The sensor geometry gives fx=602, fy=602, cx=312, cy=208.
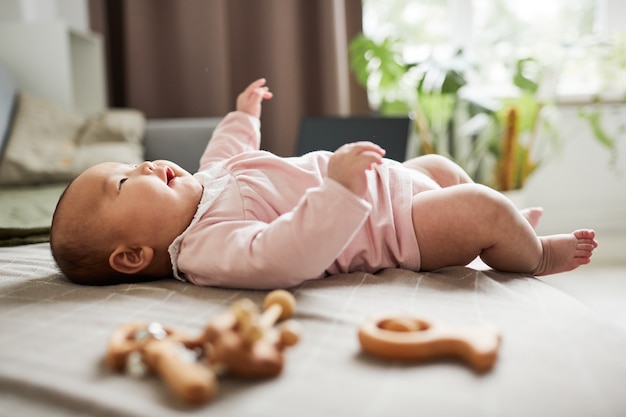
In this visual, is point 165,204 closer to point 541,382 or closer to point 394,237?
point 394,237

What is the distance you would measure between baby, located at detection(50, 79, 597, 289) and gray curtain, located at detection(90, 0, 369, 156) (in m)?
1.75

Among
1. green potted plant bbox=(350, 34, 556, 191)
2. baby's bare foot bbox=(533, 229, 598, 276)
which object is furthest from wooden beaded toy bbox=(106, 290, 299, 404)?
green potted plant bbox=(350, 34, 556, 191)

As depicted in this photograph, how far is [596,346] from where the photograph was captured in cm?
64

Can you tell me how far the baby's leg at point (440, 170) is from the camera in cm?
123

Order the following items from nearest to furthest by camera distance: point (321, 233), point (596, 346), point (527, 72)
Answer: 1. point (596, 346)
2. point (321, 233)
3. point (527, 72)

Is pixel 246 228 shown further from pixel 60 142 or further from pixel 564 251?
pixel 60 142

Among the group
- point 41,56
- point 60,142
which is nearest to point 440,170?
point 60,142

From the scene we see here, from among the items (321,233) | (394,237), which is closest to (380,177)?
(394,237)

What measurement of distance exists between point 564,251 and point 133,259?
2.37ft

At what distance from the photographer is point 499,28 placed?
3.29 metres

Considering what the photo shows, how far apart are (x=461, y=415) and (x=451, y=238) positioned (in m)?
0.50

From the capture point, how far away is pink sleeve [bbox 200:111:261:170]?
1.36m

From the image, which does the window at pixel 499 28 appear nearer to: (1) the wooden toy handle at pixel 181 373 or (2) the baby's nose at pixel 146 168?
(2) the baby's nose at pixel 146 168

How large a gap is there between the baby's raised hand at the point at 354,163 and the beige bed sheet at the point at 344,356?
155 mm
